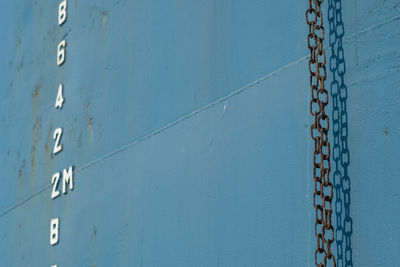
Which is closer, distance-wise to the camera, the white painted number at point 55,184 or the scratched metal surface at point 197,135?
the scratched metal surface at point 197,135

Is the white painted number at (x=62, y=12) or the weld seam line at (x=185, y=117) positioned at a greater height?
the white painted number at (x=62, y=12)

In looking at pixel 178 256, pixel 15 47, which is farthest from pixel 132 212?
pixel 15 47

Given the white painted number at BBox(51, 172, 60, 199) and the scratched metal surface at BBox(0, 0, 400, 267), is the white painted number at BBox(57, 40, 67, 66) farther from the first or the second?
the white painted number at BBox(51, 172, 60, 199)

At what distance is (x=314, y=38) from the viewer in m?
2.54

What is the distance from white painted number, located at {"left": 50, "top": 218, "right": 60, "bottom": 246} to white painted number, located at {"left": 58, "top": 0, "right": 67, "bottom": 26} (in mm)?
1315

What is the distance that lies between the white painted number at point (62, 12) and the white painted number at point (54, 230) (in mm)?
1315

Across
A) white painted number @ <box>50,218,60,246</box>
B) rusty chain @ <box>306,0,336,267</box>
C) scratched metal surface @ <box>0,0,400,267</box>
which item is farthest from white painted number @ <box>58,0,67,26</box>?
rusty chain @ <box>306,0,336,267</box>

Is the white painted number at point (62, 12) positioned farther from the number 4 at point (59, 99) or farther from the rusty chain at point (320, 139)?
the rusty chain at point (320, 139)

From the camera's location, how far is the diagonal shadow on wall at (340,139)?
2.32m

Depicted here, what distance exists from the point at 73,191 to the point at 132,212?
79 centimetres

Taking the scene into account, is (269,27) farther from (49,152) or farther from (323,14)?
(49,152)

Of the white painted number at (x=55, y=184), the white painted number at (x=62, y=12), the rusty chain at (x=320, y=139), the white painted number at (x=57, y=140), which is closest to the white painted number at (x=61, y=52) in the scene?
the white painted number at (x=62, y=12)

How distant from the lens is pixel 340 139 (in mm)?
2420

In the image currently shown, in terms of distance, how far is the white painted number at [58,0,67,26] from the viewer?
4711 millimetres
